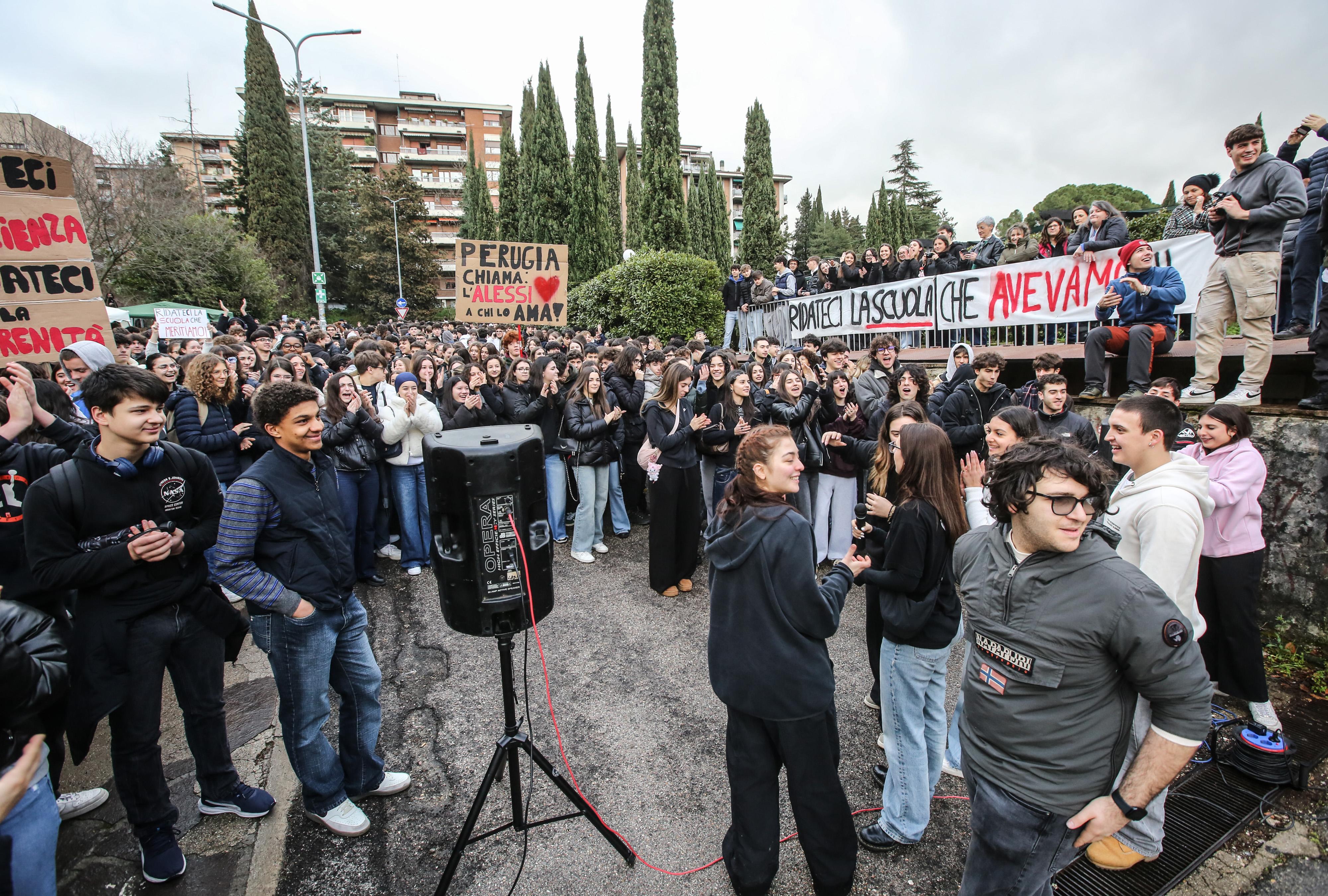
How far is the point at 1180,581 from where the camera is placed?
2600 mm

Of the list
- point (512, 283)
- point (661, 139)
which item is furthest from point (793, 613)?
point (661, 139)

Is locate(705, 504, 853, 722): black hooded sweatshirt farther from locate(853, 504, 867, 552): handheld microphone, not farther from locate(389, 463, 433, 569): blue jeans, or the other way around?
locate(389, 463, 433, 569): blue jeans

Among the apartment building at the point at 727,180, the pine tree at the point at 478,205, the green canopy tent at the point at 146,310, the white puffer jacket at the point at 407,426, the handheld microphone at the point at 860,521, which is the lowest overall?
the handheld microphone at the point at 860,521

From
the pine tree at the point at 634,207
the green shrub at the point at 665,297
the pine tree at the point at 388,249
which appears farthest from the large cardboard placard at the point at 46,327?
the pine tree at the point at 388,249

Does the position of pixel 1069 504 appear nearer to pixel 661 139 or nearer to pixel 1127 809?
pixel 1127 809

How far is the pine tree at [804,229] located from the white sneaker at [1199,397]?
47302 millimetres

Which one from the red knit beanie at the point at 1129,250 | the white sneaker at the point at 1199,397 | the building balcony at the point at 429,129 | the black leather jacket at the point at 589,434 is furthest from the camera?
the building balcony at the point at 429,129

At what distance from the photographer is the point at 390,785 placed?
3391 millimetres

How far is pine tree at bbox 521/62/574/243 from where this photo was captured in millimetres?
27812

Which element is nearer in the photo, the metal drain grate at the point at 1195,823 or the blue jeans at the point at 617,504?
the metal drain grate at the point at 1195,823

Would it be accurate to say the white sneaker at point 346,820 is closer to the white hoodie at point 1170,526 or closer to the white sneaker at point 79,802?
the white sneaker at point 79,802

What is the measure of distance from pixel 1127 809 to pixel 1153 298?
6.03 metres

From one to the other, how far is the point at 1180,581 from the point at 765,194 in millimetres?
29828

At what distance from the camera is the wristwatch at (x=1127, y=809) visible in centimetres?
179
